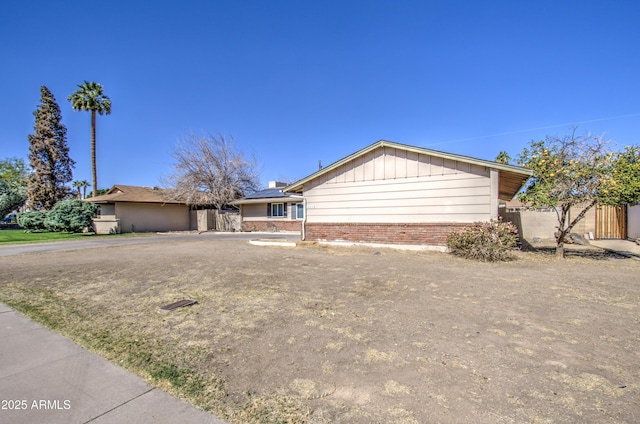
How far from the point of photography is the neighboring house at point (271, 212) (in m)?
24.3

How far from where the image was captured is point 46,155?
32219 mm

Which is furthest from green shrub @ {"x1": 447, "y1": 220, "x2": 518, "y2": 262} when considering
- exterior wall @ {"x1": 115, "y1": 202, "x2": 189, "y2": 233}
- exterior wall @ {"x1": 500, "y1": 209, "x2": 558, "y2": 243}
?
exterior wall @ {"x1": 115, "y1": 202, "x2": 189, "y2": 233}

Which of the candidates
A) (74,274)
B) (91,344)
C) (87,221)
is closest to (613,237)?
(91,344)

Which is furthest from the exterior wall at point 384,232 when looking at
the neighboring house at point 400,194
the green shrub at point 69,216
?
the green shrub at point 69,216

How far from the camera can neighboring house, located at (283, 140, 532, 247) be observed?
34.9ft

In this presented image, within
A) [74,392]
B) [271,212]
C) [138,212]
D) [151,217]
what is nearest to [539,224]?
[271,212]

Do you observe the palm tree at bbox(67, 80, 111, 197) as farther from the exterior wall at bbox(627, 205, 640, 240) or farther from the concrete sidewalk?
the exterior wall at bbox(627, 205, 640, 240)

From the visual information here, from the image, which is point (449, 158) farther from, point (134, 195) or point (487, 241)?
point (134, 195)

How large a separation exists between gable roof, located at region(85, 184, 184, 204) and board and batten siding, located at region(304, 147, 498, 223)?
18180 mm

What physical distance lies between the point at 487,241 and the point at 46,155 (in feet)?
135

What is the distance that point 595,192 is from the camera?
29.8 ft

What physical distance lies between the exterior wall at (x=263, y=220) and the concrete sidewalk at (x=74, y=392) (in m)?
20.7

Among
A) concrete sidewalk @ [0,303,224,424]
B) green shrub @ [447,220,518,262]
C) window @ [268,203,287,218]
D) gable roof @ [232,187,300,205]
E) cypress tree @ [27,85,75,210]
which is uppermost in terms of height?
cypress tree @ [27,85,75,210]

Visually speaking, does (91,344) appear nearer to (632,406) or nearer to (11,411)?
(11,411)
